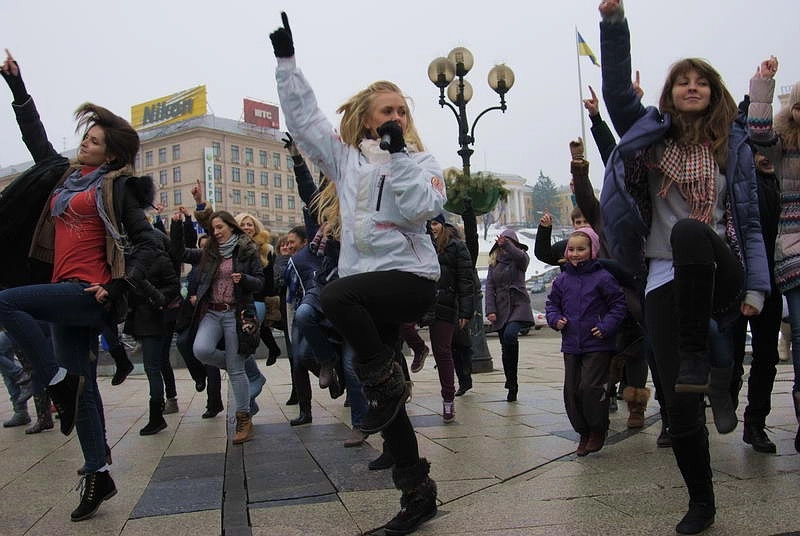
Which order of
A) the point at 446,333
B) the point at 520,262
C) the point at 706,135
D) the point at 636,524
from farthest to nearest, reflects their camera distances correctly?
the point at 520,262
the point at 446,333
the point at 706,135
the point at 636,524

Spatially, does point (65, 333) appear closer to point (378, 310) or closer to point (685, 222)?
point (378, 310)

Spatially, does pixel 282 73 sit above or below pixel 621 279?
above

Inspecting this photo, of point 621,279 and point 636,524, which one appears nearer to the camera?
point 636,524

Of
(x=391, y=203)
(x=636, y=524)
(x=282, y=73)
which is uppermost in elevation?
(x=282, y=73)

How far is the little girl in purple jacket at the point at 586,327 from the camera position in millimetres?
4504

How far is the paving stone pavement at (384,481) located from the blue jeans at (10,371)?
0.40m

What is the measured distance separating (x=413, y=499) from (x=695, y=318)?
1.29 metres

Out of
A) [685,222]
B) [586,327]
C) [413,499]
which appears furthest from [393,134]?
[586,327]

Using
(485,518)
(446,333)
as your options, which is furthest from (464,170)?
(485,518)

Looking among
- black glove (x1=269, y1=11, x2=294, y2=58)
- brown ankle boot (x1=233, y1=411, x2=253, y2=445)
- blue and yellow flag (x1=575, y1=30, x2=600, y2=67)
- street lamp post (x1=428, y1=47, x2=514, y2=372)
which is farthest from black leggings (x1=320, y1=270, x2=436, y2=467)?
blue and yellow flag (x1=575, y1=30, x2=600, y2=67)

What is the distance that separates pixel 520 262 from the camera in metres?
7.99

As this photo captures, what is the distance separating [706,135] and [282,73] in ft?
5.91

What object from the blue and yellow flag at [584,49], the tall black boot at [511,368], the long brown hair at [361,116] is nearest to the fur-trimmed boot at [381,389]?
the long brown hair at [361,116]

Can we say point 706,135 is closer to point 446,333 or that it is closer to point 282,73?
point 282,73
